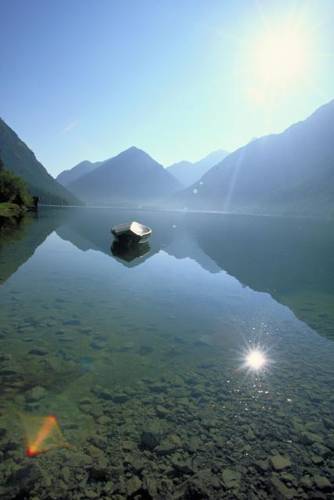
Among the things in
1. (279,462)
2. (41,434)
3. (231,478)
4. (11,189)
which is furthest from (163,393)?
(11,189)

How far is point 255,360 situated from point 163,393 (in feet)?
15.8

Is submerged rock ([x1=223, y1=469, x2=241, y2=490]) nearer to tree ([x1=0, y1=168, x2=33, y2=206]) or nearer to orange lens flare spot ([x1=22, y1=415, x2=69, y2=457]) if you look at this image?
orange lens flare spot ([x1=22, y1=415, x2=69, y2=457])

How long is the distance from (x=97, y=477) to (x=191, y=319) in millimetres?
11064

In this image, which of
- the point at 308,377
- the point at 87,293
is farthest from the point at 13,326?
the point at 308,377

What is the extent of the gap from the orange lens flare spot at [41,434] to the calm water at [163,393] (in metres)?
0.05

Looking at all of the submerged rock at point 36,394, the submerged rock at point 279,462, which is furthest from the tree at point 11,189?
the submerged rock at point 279,462

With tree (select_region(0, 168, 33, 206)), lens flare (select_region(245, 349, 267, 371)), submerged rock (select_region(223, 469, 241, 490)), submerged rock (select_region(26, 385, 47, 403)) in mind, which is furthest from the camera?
tree (select_region(0, 168, 33, 206))

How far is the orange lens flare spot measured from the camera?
23.8 feet

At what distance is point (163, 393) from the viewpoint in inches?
389

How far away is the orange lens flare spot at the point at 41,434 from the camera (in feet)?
23.8

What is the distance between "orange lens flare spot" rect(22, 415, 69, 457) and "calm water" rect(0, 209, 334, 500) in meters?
0.05

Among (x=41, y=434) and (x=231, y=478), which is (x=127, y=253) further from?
(x=231, y=478)

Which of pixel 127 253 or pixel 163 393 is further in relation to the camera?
pixel 127 253

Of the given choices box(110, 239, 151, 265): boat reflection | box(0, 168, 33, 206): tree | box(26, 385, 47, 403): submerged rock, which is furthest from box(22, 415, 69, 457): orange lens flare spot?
box(0, 168, 33, 206): tree
